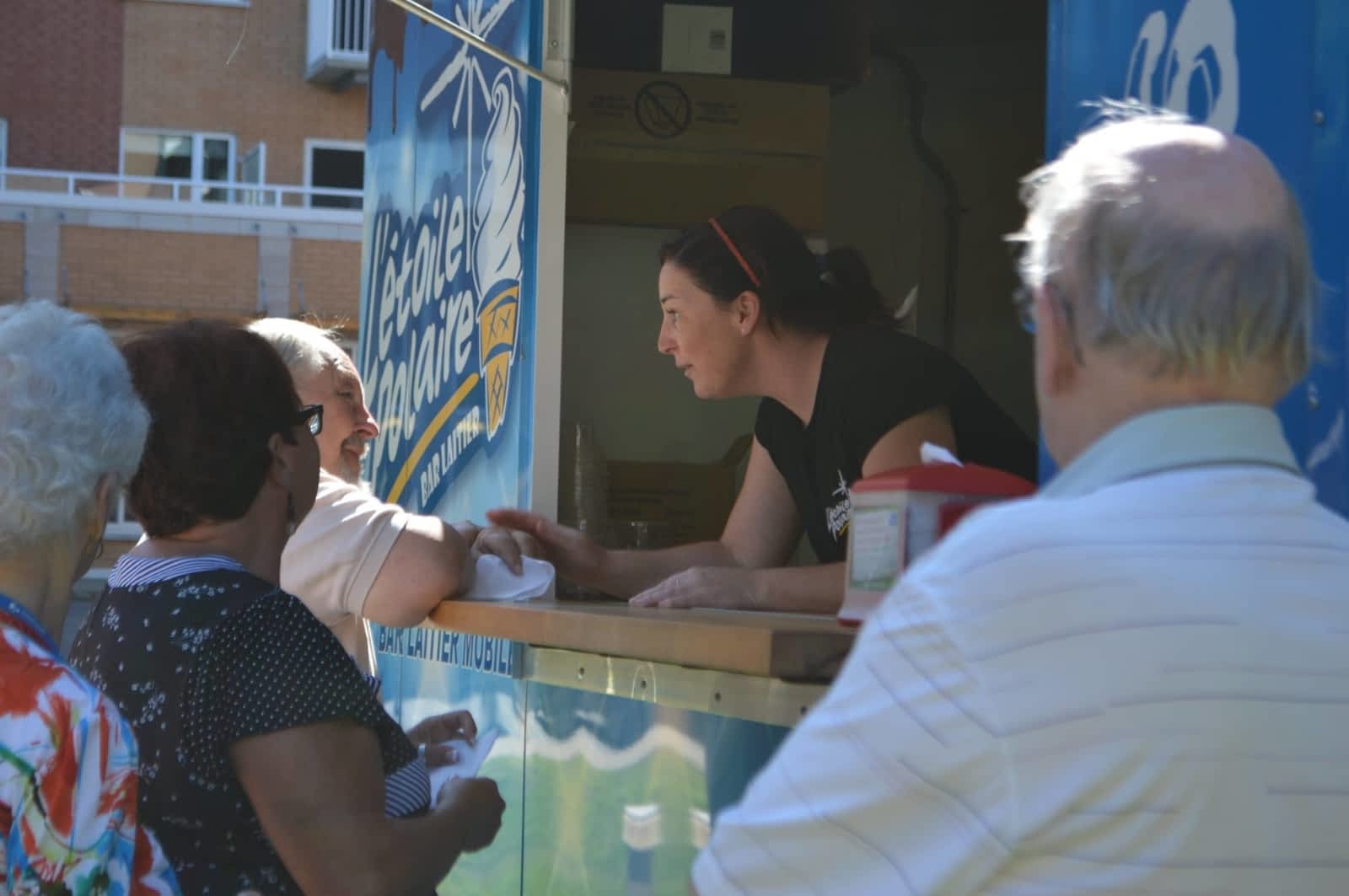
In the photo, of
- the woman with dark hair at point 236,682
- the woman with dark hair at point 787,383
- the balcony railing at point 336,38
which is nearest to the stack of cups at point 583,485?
the woman with dark hair at point 787,383

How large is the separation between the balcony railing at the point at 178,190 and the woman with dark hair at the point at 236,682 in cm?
1984

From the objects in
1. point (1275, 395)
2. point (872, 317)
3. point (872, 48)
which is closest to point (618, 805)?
point (872, 317)

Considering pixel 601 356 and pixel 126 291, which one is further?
pixel 126 291

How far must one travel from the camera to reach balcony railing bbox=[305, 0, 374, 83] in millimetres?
23422

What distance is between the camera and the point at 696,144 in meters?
4.23

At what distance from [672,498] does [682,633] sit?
2.32 m

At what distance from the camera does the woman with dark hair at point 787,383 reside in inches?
108

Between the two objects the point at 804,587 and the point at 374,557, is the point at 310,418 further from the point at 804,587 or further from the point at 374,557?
the point at 804,587

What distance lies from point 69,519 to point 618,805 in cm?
129

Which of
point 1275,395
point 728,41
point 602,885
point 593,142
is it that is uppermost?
point 728,41

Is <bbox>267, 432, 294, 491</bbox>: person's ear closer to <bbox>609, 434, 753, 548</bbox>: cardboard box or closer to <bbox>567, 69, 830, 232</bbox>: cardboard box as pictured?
<bbox>609, 434, 753, 548</bbox>: cardboard box

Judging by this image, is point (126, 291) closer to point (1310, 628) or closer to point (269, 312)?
point (269, 312)

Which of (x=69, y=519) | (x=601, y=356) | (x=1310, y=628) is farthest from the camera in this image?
(x=601, y=356)

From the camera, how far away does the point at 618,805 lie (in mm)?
2809
